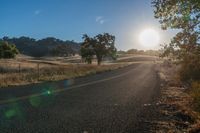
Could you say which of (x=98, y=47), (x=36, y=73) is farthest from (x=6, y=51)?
(x=36, y=73)

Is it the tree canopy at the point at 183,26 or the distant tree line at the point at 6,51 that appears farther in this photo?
the distant tree line at the point at 6,51

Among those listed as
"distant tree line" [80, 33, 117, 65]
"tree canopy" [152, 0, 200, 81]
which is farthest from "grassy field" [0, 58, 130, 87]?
"distant tree line" [80, 33, 117, 65]

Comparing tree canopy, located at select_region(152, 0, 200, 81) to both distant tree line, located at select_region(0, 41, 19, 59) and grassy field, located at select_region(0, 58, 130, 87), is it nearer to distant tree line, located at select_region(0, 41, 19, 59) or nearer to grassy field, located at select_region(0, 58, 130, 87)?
grassy field, located at select_region(0, 58, 130, 87)

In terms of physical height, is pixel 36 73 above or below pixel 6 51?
below

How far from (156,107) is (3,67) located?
45.7 m

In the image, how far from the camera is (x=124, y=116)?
12.4 meters

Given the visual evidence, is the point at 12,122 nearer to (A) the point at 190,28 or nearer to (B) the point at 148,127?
(B) the point at 148,127

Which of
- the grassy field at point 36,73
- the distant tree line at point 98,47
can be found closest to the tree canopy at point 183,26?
the grassy field at point 36,73

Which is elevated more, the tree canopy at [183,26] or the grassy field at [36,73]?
the tree canopy at [183,26]

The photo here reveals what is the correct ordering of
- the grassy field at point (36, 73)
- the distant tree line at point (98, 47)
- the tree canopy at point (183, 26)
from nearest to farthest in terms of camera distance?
the tree canopy at point (183, 26)
the grassy field at point (36, 73)
the distant tree line at point (98, 47)

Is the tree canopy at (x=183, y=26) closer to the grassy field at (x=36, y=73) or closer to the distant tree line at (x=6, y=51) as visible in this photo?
the grassy field at (x=36, y=73)

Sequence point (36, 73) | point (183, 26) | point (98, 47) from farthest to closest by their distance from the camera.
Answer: point (98, 47) → point (36, 73) → point (183, 26)

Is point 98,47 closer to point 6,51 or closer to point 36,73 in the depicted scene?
point 6,51

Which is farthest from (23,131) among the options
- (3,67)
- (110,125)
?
(3,67)
